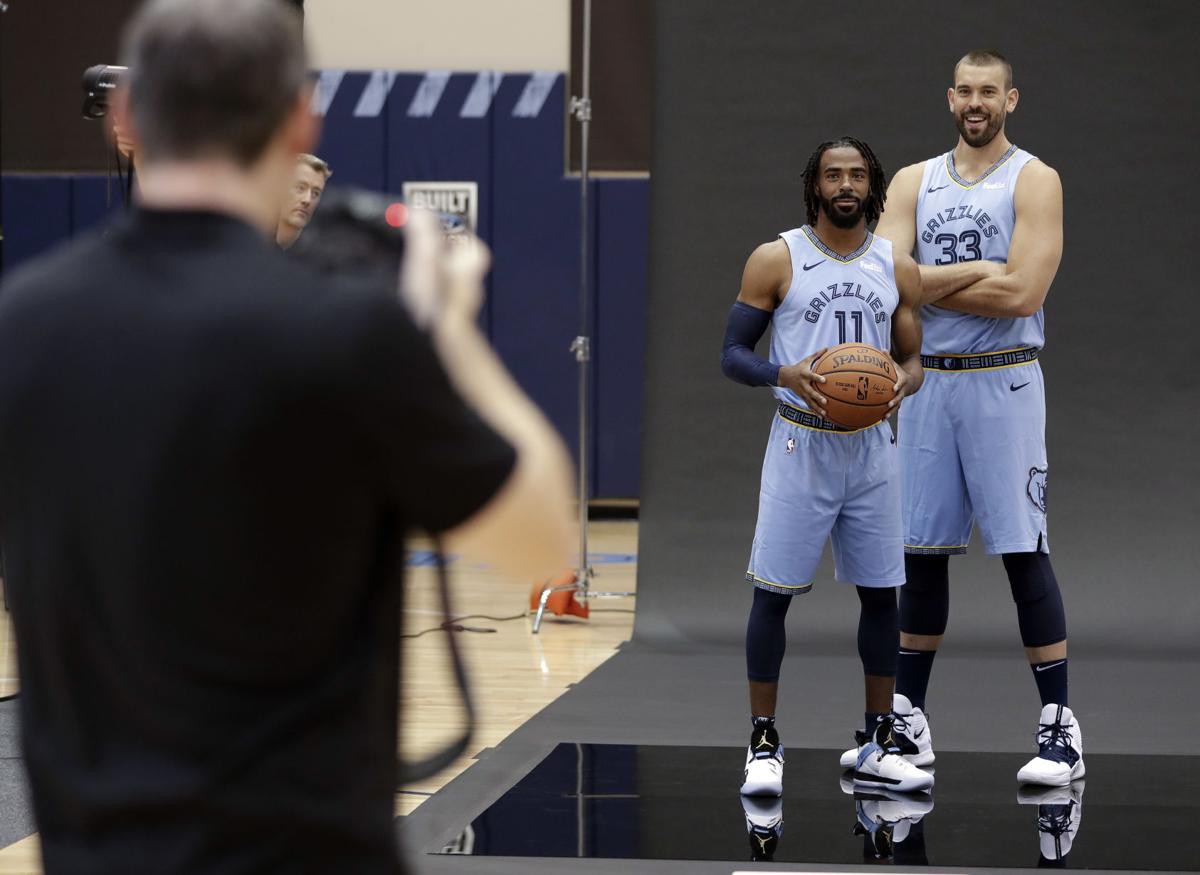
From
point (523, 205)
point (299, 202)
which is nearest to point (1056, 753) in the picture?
point (299, 202)

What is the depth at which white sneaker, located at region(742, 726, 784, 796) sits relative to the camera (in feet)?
11.7

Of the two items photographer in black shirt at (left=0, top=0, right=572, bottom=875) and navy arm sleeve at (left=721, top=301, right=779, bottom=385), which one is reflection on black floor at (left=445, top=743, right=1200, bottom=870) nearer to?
navy arm sleeve at (left=721, top=301, right=779, bottom=385)

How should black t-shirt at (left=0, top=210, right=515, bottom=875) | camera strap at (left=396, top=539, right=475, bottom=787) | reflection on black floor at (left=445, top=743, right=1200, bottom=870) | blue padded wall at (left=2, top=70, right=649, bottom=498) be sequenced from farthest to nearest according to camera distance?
blue padded wall at (left=2, top=70, right=649, bottom=498)
reflection on black floor at (left=445, top=743, right=1200, bottom=870)
camera strap at (left=396, top=539, right=475, bottom=787)
black t-shirt at (left=0, top=210, right=515, bottom=875)

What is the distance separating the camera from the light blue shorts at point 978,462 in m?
3.81

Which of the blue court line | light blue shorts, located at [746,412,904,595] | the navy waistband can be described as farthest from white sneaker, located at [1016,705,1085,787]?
the blue court line

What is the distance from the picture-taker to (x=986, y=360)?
3887mm

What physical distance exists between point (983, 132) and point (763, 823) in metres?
1.73

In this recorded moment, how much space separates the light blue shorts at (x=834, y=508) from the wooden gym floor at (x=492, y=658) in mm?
811

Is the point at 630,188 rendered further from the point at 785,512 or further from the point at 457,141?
the point at 785,512

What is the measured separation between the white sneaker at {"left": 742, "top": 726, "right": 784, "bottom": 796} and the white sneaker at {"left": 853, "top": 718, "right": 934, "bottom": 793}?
0.69 feet

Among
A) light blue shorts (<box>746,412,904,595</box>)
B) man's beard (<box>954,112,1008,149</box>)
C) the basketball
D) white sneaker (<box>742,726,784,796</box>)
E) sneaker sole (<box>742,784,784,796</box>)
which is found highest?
man's beard (<box>954,112,1008,149</box>)

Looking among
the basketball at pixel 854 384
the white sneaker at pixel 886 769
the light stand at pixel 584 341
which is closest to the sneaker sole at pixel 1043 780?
the white sneaker at pixel 886 769

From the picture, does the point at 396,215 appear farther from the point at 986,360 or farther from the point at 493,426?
the point at 986,360

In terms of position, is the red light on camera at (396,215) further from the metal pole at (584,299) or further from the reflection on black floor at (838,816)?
the metal pole at (584,299)
